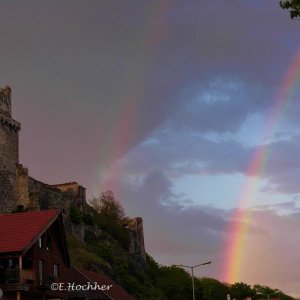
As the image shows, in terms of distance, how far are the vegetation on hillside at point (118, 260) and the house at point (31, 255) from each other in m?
37.8

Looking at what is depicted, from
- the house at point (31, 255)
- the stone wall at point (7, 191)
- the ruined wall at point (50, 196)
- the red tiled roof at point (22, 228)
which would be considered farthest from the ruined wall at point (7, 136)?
the red tiled roof at point (22, 228)

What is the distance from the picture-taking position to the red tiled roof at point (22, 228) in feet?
166

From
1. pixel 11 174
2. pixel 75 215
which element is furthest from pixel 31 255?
pixel 75 215

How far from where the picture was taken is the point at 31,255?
175 ft

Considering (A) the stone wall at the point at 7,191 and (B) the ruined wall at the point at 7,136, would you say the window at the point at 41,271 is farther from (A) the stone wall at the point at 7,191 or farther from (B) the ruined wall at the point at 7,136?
(B) the ruined wall at the point at 7,136

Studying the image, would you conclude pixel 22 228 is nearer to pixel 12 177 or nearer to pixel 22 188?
pixel 12 177

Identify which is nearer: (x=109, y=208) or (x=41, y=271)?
(x=41, y=271)

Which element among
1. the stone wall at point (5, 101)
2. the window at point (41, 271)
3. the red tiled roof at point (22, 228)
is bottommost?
the window at point (41, 271)

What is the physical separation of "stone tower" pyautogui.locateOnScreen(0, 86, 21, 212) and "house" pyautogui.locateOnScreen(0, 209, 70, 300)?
38782 mm

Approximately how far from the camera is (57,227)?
198 feet

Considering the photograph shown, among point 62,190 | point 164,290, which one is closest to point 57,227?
point 62,190

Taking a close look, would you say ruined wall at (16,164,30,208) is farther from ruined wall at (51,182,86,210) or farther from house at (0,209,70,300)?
house at (0,209,70,300)

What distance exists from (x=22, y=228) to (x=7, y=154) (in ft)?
154

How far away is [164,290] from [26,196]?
141 ft
